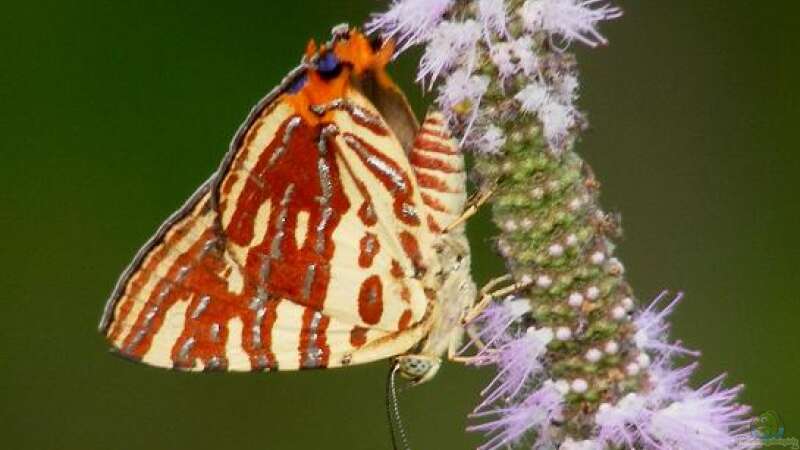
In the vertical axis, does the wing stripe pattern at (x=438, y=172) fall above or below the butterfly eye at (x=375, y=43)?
below

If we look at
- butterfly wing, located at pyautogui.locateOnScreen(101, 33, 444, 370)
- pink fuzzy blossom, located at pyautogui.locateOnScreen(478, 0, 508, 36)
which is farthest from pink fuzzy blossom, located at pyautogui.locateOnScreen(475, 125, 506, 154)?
butterfly wing, located at pyautogui.locateOnScreen(101, 33, 444, 370)

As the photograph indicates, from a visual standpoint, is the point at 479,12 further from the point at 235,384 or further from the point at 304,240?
the point at 235,384

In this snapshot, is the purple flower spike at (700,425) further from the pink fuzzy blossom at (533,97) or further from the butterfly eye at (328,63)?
the butterfly eye at (328,63)

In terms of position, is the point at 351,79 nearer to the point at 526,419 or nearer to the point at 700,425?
the point at 526,419

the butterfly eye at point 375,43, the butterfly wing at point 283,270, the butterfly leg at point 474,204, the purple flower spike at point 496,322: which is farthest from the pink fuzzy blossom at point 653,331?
the butterfly eye at point 375,43

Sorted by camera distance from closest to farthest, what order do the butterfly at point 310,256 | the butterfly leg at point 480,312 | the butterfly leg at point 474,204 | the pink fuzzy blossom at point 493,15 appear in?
the pink fuzzy blossom at point 493,15 < the butterfly leg at point 474,204 < the butterfly leg at point 480,312 < the butterfly at point 310,256

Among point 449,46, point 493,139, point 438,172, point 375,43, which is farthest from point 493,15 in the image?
point 438,172

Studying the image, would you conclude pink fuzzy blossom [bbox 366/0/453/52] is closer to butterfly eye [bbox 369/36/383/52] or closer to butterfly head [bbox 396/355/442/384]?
butterfly eye [bbox 369/36/383/52]

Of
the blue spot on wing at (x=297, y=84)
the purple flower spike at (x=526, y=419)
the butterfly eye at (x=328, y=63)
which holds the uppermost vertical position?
the butterfly eye at (x=328, y=63)

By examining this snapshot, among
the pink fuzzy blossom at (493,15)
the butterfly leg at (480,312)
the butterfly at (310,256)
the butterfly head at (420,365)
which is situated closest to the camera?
the pink fuzzy blossom at (493,15)
